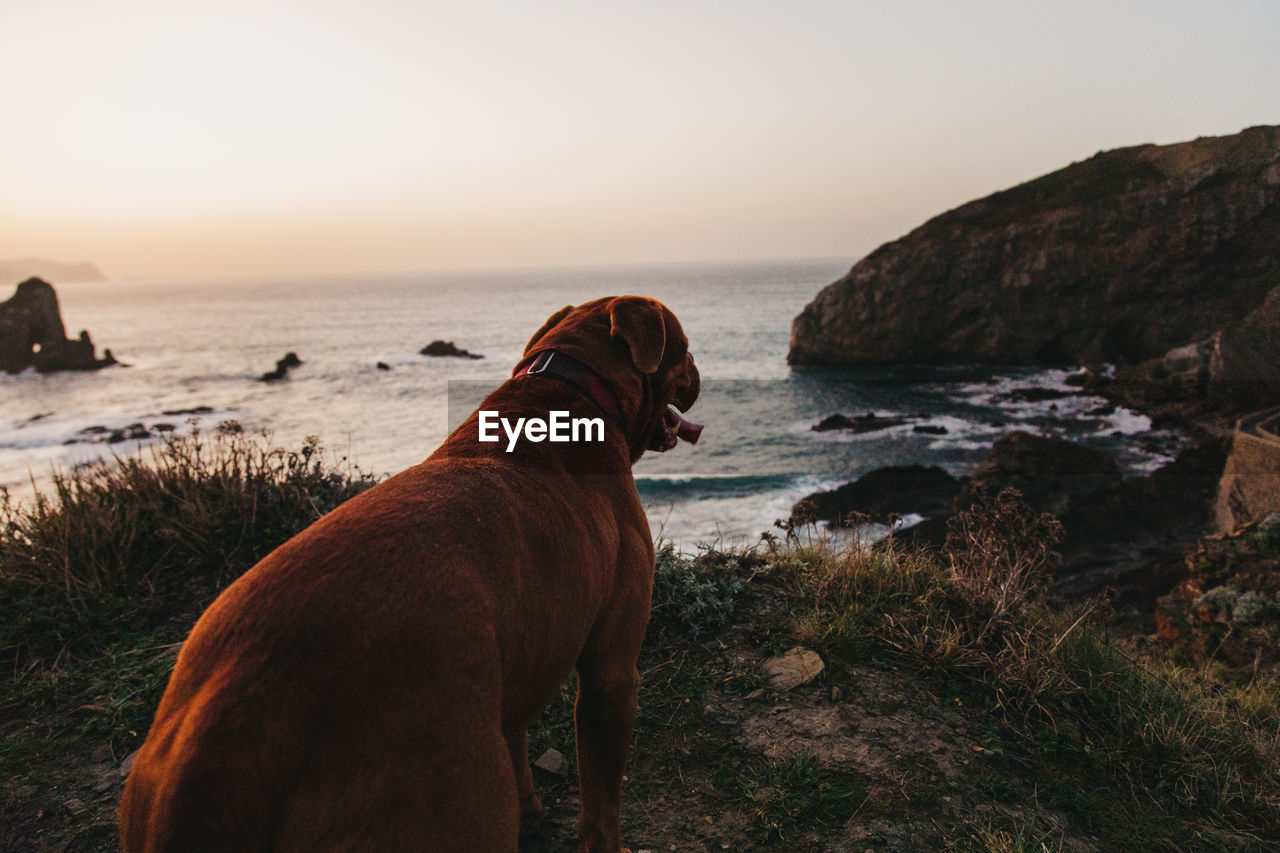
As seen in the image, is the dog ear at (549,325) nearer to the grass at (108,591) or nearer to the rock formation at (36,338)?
the grass at (108,591)

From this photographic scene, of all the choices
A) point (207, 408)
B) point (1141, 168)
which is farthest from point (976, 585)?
point (1141, 168)

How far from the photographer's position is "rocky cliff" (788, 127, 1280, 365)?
1660 inches

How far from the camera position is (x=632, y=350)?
8.93 feet

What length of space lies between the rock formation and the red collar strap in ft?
213

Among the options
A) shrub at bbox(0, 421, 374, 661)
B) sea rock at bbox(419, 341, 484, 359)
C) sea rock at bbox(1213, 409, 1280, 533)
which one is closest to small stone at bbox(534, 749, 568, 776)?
shrub at bbox(0, 421, 374, 661)

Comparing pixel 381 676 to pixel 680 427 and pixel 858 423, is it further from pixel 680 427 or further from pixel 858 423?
pixel 858 423

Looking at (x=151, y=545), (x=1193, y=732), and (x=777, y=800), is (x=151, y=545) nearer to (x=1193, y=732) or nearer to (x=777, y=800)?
(x=777, y=800)

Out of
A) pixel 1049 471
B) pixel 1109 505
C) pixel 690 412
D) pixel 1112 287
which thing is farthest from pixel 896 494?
pixel 1112 287

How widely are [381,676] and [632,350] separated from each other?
1590 millimetres

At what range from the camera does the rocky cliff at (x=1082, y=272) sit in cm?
4216

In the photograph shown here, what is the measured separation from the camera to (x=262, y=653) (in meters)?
1.46

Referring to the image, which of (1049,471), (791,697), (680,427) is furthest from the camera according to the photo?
(1049,471)

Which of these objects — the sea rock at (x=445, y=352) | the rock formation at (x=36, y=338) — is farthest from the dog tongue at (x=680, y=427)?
the rock formation at (x=36, y=338)

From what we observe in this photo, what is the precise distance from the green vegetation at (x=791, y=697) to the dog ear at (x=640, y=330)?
7.22ft
